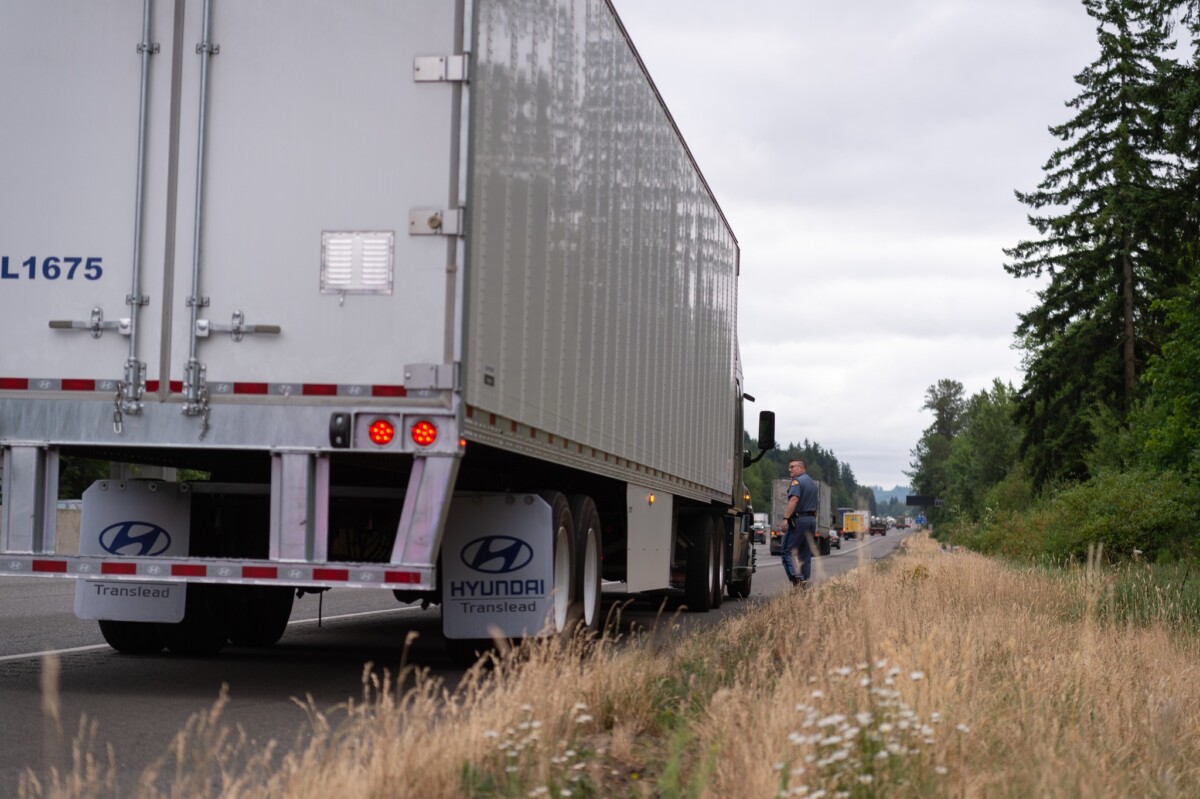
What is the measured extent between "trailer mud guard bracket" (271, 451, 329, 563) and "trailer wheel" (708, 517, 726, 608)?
11.3 meters

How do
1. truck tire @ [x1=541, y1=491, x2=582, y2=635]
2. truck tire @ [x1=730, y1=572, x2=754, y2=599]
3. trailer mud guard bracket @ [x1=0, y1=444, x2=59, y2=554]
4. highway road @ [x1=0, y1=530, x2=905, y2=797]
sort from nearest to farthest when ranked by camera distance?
highway road @ [x1=0, y1=530, x2=905, y2=797], trailer mud guard bracket @ [x1=0, y1=444, x2=59, y2=554], truck tire @ [x1=541, y1=491, x2=582, y2=635], truck tire @ [x1=730, y1=572, x2=754, y2=599]

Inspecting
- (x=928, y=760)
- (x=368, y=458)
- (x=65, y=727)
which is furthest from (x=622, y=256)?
(x=928, y=760)

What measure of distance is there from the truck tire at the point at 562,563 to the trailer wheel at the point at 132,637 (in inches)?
116

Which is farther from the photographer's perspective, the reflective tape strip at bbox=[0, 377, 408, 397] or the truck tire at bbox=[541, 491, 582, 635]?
the truck tire at bbox=[541, 491, 582, 635]

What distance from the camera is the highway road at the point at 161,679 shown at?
729 cm

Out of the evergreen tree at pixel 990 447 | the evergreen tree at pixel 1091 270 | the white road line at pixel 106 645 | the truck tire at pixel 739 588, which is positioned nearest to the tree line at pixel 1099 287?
the evergreen tree at pixel 1091 270

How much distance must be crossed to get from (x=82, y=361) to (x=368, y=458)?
169 cm

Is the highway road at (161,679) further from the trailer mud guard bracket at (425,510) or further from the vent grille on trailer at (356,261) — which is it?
the vent grille on trailer at (356,261)

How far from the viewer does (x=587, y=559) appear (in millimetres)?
11508

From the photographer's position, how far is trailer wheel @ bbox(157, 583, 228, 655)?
11312 millimetres

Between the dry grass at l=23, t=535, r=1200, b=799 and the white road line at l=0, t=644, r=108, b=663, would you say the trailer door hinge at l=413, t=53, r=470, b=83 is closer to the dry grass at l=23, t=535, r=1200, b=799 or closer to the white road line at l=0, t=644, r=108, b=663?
the dry grass at l=23, t=535, r=1200, b=799

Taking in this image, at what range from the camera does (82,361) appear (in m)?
8.81

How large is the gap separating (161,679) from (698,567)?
9.99 meters

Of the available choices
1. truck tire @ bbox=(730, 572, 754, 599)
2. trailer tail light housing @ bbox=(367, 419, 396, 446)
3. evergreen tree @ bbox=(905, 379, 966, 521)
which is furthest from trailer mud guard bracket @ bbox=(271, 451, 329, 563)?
evergreen tree @ bbox=(905, 379, 966, 521)
